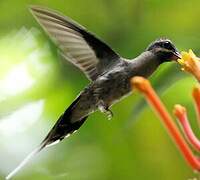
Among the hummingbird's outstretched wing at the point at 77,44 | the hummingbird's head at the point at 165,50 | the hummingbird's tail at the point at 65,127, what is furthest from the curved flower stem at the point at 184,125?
the hummingbird's tail at the point at 65,127

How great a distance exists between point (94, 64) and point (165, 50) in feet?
0.90

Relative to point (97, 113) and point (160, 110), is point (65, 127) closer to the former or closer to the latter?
point (97, 113)

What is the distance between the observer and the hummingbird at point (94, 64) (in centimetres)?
161

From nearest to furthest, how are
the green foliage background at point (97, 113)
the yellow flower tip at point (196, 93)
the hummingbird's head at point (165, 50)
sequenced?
the yellow flower tip at point (196, 93) → the hummingbird's head at point (165, 50) → the green foliage background at point (97, 113)

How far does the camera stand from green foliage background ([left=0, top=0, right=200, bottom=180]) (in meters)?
2.06

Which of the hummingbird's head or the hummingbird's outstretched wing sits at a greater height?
the hummingbird's outstretched wing

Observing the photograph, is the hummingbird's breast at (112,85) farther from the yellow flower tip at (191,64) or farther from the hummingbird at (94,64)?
the yellow flower tip at (191,64)

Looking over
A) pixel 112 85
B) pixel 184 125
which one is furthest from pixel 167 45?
pixel 184 125

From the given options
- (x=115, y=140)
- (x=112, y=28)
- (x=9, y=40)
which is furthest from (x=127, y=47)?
(x=9, y=40)

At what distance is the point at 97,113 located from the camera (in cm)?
219

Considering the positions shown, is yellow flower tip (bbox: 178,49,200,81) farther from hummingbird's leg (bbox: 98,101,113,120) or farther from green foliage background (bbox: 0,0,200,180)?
green foliage background (bbox: 0,0,200,180)

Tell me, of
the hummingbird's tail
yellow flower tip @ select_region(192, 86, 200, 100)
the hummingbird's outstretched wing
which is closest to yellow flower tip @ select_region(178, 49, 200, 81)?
yellow flower tip @ select_region(192, 86, 200, 100)

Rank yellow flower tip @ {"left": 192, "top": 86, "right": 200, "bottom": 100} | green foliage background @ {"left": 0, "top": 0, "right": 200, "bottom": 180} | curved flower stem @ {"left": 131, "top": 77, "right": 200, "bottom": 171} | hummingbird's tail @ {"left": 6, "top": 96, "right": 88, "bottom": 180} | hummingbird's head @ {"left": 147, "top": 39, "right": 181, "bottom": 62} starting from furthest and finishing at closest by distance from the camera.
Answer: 1. green foliage background @ {"left": 0, "top": 0, "right": 200, "bottom": 180}
2. hummingbird's tail @ {"left": 6, "top": 96, "right": 88, "bottom": 180}
3. hummingbird's head @ {"left": 147, "top": 39, "right": 181, "bottom": 62}
4. yellow flower tip @ {"left": 192, "top": 86, "right": 200, "bottom": 100}
5. curved flower stem @ {"left": 131, "top": 77, "right": 200, "bottom": 171}

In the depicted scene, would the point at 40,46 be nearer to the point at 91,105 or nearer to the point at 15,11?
the point at 15,11
